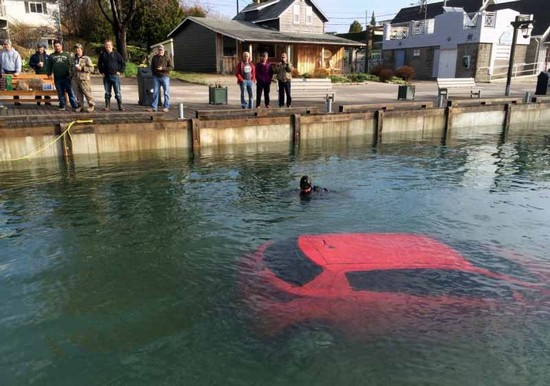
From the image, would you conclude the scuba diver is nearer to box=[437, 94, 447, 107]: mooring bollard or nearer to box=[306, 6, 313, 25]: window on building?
box=[437, 94, 447, 107]: mooring bollard

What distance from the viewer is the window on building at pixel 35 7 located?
4253 centimetres

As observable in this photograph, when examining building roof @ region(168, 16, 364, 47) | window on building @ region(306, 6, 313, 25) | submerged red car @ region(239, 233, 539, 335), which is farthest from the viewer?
window on building @ region(306, 6, 313, 25)

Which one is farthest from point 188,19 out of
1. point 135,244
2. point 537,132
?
point 135,244

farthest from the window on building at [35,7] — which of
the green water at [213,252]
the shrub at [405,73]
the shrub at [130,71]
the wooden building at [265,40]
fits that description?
the green water at [213,252]

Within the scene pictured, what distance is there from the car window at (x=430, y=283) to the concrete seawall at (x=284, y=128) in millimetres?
8957

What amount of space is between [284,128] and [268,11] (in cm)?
2937

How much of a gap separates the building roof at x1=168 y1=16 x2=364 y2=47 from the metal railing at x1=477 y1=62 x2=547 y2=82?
437 inches

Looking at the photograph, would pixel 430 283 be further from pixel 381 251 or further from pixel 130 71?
pixel 130 71

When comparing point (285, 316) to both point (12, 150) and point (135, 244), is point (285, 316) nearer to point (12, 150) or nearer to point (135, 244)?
point (135, 244)

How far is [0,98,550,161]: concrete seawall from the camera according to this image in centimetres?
1238

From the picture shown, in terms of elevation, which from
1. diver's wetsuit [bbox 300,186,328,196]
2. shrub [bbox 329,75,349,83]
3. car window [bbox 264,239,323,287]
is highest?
shrub [bbox 329,75,349,83]

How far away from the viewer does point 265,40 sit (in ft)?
110

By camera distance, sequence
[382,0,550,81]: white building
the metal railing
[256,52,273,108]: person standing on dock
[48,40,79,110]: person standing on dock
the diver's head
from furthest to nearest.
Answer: the metal railing < [382,0,550,81]: white building < [256,52,273,108]: person standing on dock < [48,40,79,110]: person standing on dock < the diver's head

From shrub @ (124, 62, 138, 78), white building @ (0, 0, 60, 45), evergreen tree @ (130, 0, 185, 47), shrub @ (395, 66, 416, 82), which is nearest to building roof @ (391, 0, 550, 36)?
shrub @ (395, 66, 416, 82)
